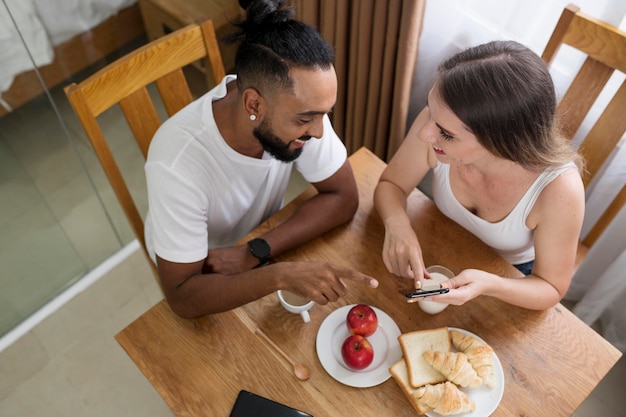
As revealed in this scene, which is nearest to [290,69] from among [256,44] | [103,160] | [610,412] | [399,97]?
[256,44]

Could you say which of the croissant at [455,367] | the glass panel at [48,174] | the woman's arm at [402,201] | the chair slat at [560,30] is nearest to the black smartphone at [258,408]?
the croissant at [455,367]

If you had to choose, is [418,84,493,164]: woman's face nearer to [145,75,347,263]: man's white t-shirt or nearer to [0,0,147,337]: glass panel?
[145,75,347,263]: man's white t-shirt

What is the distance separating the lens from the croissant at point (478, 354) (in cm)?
110

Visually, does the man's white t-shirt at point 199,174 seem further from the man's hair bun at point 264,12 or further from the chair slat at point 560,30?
the chair slat at point 560,30

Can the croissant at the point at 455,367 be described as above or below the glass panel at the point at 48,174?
above

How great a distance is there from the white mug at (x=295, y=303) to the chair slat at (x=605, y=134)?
2.83ft

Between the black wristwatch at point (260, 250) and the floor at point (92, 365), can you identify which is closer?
the black wristwatch at point (260, 250)

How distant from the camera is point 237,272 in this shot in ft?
4.28

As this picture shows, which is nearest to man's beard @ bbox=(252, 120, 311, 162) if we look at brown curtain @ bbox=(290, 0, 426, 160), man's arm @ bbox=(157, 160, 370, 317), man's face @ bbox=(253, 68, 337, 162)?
man's face @ bbox=(253, 68, 337, 162)

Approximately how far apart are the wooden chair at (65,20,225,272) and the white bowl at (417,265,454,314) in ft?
2.73

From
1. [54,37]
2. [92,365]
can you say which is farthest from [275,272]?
[54,37]

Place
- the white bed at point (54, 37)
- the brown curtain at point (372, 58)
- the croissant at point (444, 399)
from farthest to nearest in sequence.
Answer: the white bed at point (54, 37) → the brown curtain at point (372, 58) → the croissant at point (444, 399)

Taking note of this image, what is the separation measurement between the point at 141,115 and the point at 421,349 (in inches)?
37.5

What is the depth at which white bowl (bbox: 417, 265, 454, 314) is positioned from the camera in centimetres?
119
